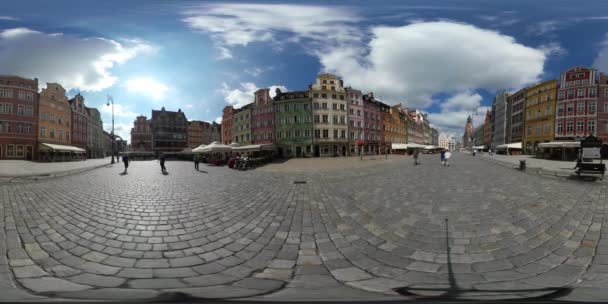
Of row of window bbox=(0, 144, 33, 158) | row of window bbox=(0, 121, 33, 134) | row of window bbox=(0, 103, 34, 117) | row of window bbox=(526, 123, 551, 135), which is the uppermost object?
row of window bbox=(0, 103, 34, 117)

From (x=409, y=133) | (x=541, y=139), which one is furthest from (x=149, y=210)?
(x=409, y=133)

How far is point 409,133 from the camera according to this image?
78.4 meters

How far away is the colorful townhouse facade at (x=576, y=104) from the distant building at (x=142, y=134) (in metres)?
87.3

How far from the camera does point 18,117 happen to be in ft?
108

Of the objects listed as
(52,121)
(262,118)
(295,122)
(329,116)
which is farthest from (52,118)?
(329,116)

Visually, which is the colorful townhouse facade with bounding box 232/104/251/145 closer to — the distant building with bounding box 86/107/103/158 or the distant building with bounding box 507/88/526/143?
the distant building with bounding box 86/107/103/158

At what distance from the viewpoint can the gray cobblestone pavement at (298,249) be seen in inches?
114

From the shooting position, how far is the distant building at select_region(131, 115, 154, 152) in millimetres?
70688

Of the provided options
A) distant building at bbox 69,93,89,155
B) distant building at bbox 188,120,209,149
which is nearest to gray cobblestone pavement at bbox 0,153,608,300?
distant building at bbox 69,93,89,155

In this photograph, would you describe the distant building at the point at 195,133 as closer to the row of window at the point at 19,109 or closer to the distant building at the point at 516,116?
the row of window at the point at 19,109

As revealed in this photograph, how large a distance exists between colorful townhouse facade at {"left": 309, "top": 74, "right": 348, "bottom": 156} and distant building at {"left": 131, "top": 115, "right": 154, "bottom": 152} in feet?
172

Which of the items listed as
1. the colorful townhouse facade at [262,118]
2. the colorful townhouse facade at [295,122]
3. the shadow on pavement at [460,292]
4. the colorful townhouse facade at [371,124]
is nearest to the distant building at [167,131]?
the colorful townhouse facade at [262,118]

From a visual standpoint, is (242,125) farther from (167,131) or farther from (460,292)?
(460,292)

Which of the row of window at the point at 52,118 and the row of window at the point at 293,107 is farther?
the row of window at the point at 293,107
